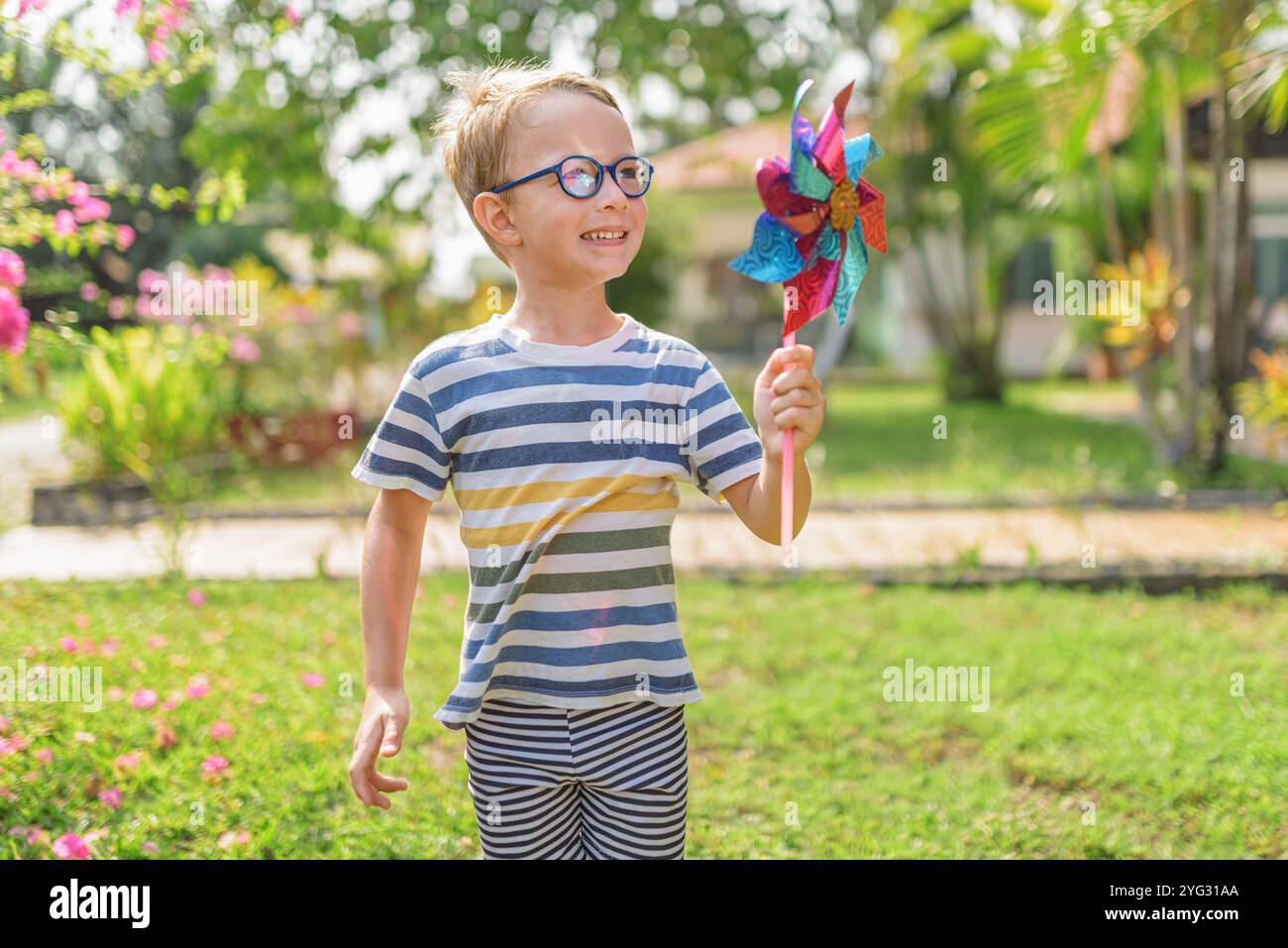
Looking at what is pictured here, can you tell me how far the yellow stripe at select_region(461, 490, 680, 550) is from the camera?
75.2 inches

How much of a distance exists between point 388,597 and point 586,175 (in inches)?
28.4

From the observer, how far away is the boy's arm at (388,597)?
1.94 metres

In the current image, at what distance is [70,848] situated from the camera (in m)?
2.89

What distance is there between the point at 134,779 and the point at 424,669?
1.30 m

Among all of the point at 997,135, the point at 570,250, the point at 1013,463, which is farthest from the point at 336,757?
the point at 1013,463

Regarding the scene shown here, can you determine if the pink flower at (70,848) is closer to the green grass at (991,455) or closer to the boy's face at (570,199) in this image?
the boy's face at (570,199)

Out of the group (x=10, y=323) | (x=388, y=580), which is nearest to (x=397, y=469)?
(x=388, y=580)

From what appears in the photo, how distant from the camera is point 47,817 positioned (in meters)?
3.17

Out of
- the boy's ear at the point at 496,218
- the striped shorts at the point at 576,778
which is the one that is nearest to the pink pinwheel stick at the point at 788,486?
the striped shorts at the point at 576,778

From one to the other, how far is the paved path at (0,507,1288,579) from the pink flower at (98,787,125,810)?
8.91 feet

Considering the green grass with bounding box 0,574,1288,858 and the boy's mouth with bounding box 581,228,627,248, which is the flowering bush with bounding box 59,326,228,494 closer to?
the green grass with bounding box 0,574,1288,858

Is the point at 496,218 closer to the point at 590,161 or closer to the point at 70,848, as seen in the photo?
the point at 590,161

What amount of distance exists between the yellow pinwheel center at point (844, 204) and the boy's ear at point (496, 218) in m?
0.49

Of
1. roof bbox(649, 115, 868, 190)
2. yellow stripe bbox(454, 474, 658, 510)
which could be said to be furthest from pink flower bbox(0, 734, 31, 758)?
roof bbox(649, 115, 868, 190)
